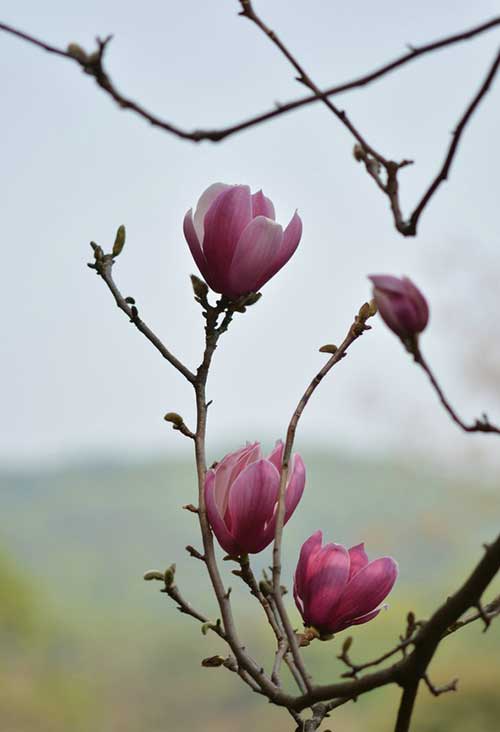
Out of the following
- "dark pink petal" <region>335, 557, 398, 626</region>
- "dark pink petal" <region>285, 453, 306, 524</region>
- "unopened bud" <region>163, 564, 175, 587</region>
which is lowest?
"dark pink petal" <region>335, 557, 398, 626</region>

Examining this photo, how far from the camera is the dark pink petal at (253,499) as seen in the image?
421mm

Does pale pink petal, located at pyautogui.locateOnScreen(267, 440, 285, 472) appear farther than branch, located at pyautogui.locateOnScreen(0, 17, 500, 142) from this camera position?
Yes

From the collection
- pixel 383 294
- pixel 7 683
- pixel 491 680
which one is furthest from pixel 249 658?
pixel 7 683

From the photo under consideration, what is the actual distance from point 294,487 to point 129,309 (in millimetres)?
121

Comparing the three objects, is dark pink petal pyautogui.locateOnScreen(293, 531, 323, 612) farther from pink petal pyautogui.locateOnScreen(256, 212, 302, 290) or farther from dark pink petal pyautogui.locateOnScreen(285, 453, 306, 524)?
pink petal pyautogui.locateOnScreen(256, 212, 302, 290)

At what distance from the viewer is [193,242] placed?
468 mm

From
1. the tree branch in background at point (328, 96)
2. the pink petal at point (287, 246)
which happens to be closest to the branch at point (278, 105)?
the tree branch in background at point (328, 96)

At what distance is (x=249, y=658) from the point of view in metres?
0.38

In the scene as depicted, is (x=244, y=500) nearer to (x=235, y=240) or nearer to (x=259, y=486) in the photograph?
(x=259, y=486)

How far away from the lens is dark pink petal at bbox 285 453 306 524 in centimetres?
44

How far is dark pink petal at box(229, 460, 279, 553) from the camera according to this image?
421 mm

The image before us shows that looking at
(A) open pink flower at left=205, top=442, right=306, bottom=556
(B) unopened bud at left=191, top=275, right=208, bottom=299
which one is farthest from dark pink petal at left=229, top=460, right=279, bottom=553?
(B) unopened bud at left=191, top=275, right=208, bottom=299

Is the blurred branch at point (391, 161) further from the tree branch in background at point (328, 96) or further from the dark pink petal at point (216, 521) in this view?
the dark pink petal at point (216, 521)

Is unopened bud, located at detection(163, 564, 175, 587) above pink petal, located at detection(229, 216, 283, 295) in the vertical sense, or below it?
below
